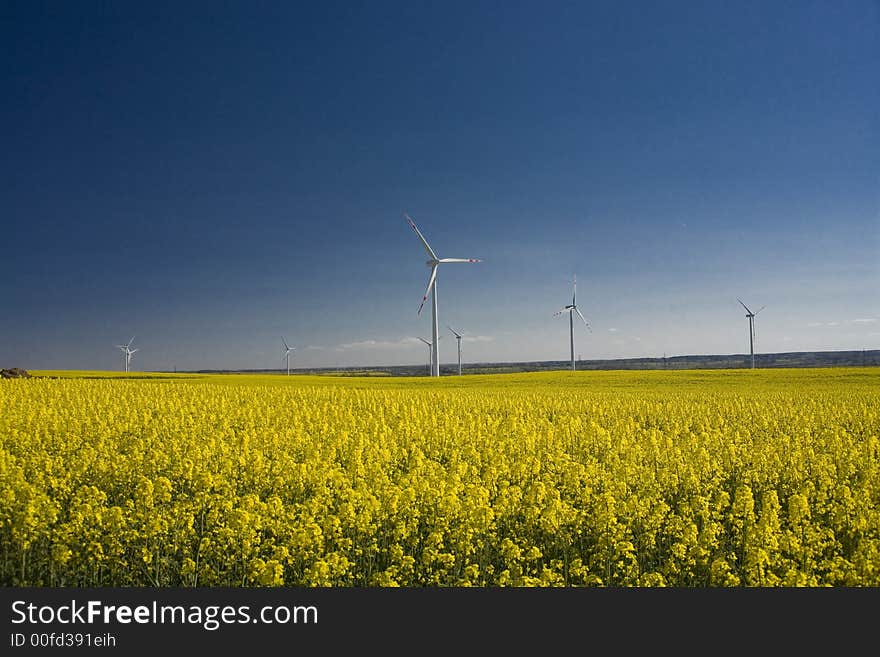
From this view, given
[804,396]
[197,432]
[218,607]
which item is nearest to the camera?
[218,607]

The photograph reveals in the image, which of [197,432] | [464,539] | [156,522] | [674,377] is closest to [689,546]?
[464,539]

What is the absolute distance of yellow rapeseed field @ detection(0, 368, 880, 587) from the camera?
24.2 ft

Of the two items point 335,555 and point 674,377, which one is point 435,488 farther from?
point 674,377

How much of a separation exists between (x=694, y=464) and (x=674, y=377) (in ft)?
126

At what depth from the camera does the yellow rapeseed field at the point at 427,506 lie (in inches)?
290

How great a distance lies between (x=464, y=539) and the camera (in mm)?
7801

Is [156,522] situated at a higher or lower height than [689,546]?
higher

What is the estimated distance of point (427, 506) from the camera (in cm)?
881

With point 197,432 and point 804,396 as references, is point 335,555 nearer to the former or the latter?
point 197,432

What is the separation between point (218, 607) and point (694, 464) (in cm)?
981

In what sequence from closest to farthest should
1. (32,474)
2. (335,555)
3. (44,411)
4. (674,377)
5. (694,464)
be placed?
(335,555) → (32,474) → (694,464) → (44,411) → (674,377)

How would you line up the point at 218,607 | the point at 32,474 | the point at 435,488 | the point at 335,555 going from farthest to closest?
the point at 32,474
the point at 435,488
the point at 335,555
the point at 218,607

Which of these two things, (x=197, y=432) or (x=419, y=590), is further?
(x=197, y=432)

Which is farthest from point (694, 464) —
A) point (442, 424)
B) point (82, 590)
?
point (82, 590)
